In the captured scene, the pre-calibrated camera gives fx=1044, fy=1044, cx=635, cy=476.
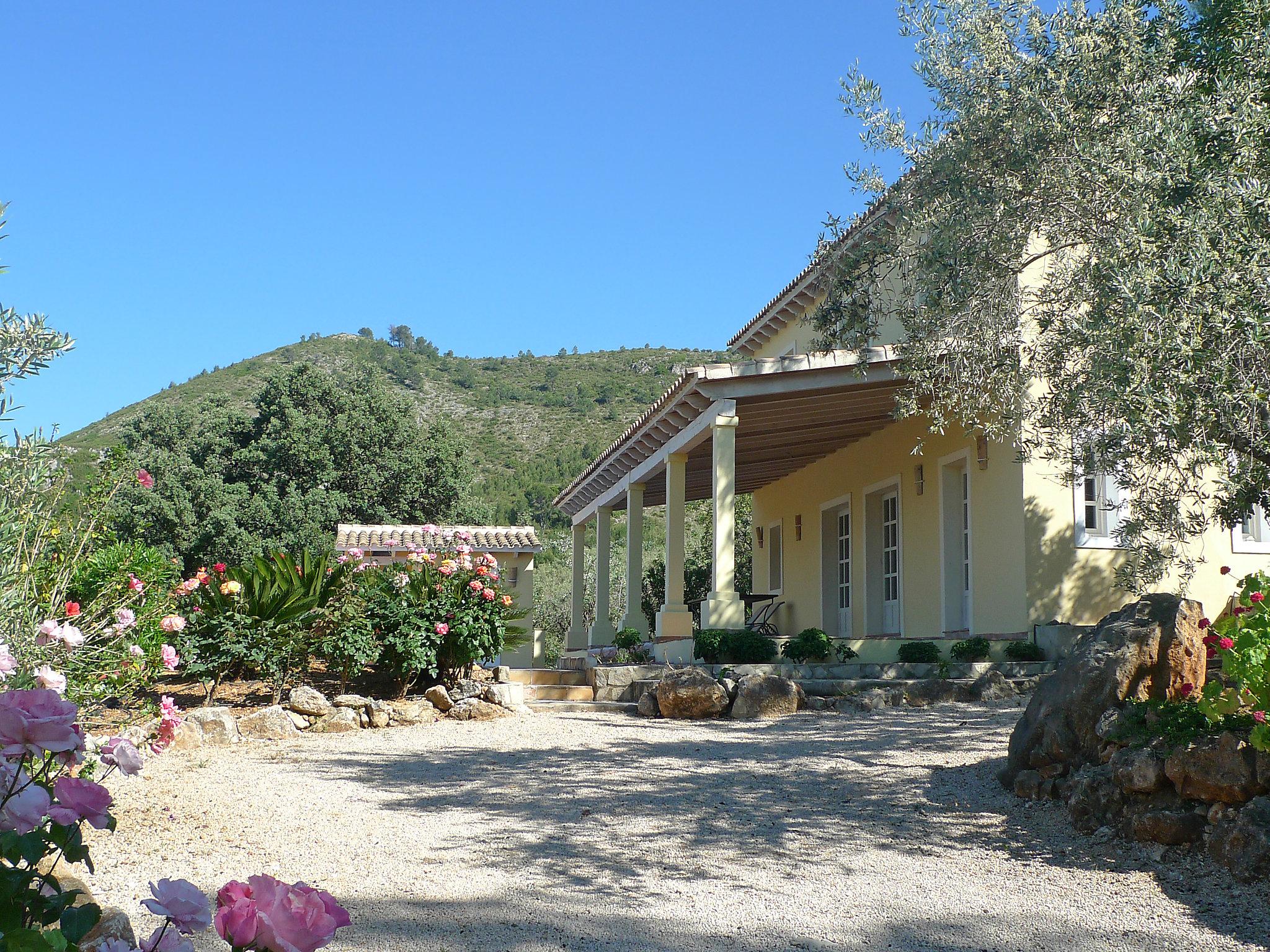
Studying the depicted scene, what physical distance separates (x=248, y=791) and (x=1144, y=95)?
22.5 feet

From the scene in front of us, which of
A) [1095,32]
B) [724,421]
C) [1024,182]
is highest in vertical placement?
[1095,32]

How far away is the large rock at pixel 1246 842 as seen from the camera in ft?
14.4

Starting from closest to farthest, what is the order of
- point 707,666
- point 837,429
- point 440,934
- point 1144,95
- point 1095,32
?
point 440,934, point 1144,95, point 1095,32, point 707,666, point 837,429

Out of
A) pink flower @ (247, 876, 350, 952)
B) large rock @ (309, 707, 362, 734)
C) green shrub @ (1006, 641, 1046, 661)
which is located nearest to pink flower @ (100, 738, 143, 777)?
pink flower @ (247, 876, 350, 952)

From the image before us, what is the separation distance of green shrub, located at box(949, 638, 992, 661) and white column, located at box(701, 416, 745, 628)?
7.65 feet

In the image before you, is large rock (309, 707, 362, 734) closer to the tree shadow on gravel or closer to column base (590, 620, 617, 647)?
the tree shadow on gravel

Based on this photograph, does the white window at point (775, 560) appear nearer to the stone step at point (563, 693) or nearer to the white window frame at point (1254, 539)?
the white window frame at point (1254, 539)

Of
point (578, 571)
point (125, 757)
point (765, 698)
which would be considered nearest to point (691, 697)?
point (765, 698)

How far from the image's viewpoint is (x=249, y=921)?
55.2 inches

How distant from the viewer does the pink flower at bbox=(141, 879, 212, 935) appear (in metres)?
1.51

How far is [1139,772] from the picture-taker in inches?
201

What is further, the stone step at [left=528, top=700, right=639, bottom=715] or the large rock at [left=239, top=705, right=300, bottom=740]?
the stone step at [left=528, top=700, right=639, bottom=715]

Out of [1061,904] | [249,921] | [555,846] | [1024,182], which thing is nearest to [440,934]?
[555,846]

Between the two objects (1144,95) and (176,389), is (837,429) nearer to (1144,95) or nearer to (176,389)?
(1144,95)
